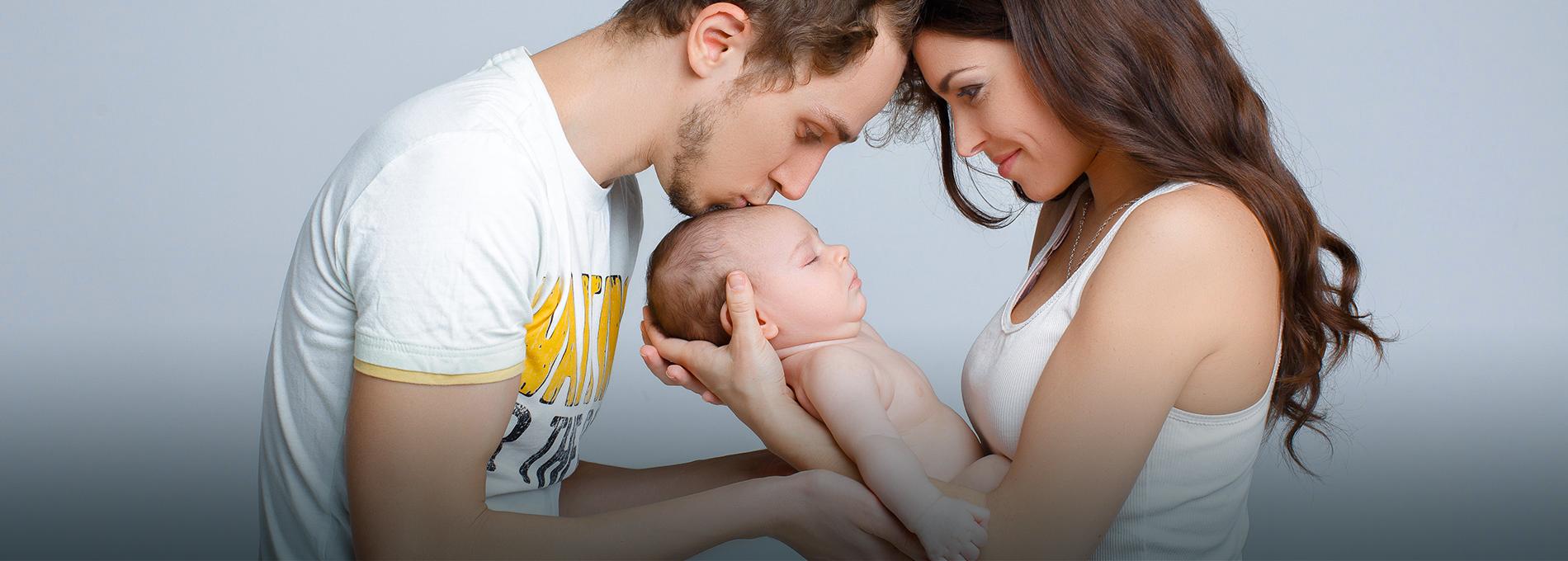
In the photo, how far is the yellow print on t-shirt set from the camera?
2.03 metres

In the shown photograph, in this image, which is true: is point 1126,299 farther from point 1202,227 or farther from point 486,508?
point 486,508

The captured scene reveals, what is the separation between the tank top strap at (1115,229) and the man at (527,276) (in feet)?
1.73

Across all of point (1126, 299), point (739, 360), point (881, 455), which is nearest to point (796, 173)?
point (739, 360)

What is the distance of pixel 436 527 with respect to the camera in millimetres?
1816

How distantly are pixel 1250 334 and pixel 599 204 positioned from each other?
1145 millimetres

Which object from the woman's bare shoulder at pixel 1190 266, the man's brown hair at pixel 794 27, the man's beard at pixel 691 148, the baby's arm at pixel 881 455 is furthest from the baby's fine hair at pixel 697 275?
the woman's bare shoulder at pixel 1190 266

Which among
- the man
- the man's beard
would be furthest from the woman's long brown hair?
the man's beard

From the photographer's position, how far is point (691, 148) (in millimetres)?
2244

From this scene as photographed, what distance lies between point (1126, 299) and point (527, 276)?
931 millimetres

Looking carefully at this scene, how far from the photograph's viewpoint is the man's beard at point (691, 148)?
2199 millimetres

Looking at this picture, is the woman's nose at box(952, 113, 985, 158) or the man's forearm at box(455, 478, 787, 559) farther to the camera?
the woman's nose at box(952, 113, 985, 158)

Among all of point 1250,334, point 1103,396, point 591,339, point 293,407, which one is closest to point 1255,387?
point 1250,334

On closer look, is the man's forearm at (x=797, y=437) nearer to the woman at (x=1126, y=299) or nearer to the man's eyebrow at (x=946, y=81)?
the woman at (x=1126, y=299)

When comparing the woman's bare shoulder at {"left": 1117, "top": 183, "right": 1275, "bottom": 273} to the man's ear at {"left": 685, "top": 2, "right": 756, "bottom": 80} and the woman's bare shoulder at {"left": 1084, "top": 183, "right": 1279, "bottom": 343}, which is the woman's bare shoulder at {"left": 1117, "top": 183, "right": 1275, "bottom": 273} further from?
the man's ear at {"left": 685, "top": 2, "right": 756, "bottom": 80}
